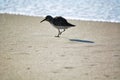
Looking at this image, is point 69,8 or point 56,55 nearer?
point 56,55

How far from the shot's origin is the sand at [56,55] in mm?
5703

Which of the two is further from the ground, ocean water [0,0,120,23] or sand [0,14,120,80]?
ocean water [0,0,120,23]

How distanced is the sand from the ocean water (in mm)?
5053

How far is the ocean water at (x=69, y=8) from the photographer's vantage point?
15.8 m

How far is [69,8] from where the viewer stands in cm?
1788

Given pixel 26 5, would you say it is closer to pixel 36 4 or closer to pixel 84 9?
pixel 36 4

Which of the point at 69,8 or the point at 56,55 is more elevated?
the point at 69,8

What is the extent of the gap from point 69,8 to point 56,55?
35.8 feet

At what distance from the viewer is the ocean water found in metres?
15.8

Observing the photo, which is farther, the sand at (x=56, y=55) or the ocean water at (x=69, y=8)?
the ocean water at (x=69, y=8)

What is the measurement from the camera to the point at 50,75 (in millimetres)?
5582

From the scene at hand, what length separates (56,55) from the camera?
7172 mm

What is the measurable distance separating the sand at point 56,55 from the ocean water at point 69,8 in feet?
16.6

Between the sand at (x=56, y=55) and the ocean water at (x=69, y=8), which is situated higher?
the ocean water at (x=69, y=8)
